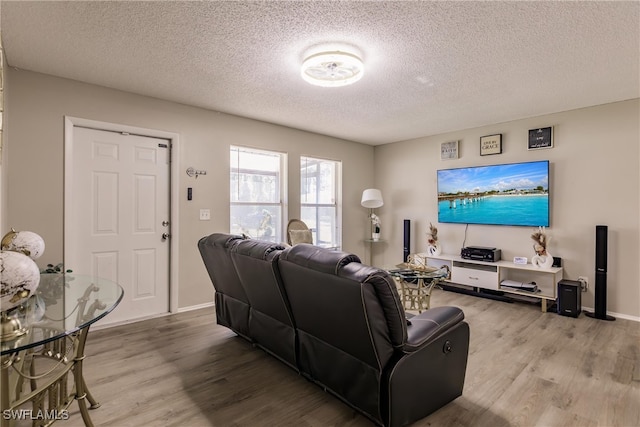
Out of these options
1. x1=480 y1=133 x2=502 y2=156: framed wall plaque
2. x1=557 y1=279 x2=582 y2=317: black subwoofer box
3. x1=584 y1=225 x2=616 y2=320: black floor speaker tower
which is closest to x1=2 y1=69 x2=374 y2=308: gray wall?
x1=480 y1=133 x2=502 y2=156: framed wall plaque

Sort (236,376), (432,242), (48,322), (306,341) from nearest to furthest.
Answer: (48,322), (306,341), (236,376), (432,242)

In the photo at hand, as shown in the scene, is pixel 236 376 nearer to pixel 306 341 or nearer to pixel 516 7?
pixel 306 341

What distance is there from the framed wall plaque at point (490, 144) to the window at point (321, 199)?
2.18m

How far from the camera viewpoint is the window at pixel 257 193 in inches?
171

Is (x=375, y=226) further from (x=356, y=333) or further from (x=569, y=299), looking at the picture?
(x=356, y=333)

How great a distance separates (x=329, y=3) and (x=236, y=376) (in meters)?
2.49

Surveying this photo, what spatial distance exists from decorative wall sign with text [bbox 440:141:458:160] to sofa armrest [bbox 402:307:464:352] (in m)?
3.54

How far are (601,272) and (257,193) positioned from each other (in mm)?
4104

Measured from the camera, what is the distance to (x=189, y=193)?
382 centimetres

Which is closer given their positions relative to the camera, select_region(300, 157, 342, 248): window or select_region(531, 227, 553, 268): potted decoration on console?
select_region(531, 227, 553, 268): potted decoration on console

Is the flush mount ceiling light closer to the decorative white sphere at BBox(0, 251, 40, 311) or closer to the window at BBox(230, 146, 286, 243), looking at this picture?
the window at BBox(230, 146, 286, 243)

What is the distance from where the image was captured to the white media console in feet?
12.9

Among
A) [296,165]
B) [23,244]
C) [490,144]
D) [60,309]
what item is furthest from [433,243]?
[23,244]

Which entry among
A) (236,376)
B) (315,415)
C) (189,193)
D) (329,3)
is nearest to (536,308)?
(315,415)
